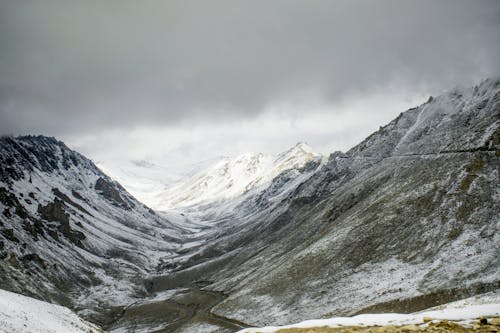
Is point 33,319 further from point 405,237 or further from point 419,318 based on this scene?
point 405,237

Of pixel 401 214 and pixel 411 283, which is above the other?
pixel 401 214

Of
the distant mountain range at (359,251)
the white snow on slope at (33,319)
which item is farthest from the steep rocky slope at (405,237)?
the white snow on slope at (33,319)

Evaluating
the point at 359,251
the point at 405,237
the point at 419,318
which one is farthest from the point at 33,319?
the point at 405,237

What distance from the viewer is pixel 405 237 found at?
85062 millimetres

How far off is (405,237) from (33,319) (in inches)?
3004

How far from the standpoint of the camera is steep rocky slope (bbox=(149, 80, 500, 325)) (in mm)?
65000

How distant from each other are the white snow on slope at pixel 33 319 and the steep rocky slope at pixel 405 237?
154 feet

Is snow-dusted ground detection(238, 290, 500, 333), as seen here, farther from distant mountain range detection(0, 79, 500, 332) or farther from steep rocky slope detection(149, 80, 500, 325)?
distant mountain range detection(0, 79, 500, 332)

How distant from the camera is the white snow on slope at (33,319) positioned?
28.6 metres

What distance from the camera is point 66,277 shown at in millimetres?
172250

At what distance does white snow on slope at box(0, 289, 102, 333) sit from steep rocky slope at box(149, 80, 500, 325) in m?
46.8

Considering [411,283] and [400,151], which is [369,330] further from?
[400,151]

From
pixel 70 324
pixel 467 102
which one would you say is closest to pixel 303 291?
pixel 70 324

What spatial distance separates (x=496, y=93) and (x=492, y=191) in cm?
6367
